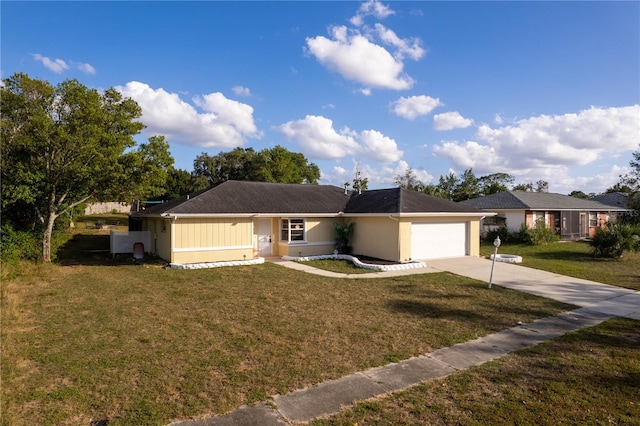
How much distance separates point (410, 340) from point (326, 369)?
84.8 inches

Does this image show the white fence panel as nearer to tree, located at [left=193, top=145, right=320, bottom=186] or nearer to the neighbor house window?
the neighbor house window


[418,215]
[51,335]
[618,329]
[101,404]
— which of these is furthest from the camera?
[418,215]

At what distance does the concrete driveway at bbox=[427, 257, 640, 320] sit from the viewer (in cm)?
1020

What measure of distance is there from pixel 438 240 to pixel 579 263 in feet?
21.7

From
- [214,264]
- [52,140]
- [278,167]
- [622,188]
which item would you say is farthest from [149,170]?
[622,188]

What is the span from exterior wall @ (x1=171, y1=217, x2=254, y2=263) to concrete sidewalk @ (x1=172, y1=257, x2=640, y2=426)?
1013cm

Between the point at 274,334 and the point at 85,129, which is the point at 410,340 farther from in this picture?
the point at 85,129

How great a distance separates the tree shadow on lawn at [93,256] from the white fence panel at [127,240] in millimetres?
335

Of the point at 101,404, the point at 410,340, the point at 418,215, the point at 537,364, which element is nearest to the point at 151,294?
the point at 101,404

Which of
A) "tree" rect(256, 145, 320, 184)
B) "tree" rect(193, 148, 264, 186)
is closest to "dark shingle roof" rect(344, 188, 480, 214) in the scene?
"tree" rect(256, 145, 320, 184)

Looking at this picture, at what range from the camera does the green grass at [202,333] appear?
4.95 meters

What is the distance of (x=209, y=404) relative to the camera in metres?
4.75

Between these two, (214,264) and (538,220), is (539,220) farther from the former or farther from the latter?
(214,264)

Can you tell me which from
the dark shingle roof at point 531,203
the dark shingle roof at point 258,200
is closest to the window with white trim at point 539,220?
the dark shingle roof at point 531,203
